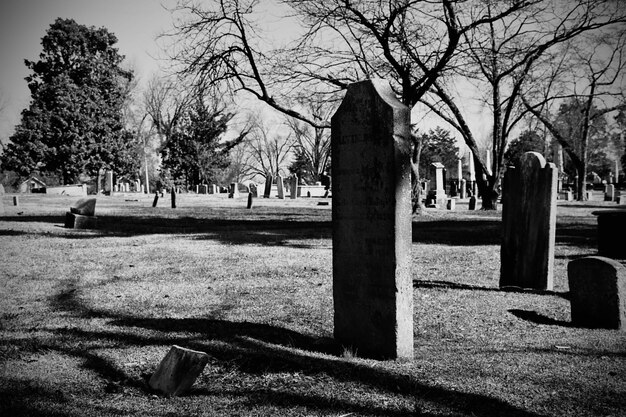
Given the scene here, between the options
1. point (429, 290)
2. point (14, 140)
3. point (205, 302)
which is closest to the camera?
point (205, 302)

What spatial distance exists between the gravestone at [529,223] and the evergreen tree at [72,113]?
1817 inches

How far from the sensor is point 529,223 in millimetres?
7625

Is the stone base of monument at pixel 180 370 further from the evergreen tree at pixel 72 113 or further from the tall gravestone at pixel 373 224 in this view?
the evergreen tree at pixel 72 113

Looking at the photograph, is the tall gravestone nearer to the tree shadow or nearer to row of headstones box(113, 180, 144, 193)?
the tree shadow

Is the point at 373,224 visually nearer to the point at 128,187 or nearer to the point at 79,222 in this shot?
the point at 79,222

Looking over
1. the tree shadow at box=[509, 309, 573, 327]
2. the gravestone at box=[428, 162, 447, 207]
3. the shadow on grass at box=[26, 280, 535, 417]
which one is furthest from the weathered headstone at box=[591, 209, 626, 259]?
the gravestone at box=[428, 162, 447, 207]

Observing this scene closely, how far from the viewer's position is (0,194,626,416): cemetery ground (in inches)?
137

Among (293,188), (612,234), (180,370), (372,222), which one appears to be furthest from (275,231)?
(293,188)

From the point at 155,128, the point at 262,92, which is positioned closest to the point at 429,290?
the point at 262,92

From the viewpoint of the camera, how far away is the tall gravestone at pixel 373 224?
431cm

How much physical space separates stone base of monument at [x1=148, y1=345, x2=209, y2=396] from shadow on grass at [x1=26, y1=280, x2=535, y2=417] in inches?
5.9

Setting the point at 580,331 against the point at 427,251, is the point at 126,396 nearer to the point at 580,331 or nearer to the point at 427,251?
the point at 580,331

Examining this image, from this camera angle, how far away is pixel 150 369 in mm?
4133

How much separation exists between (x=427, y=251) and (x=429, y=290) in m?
3.97
